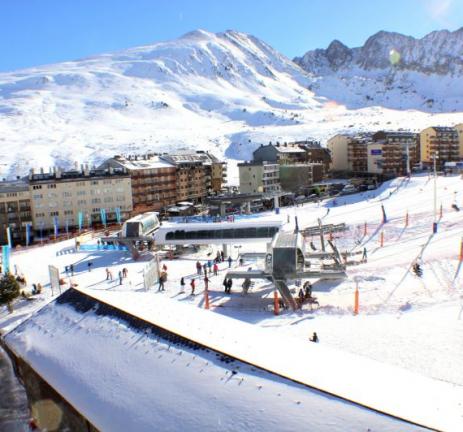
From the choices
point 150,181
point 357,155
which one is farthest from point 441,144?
point 150,181

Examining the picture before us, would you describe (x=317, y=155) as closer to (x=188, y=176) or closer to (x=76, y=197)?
(x=188, y=176)

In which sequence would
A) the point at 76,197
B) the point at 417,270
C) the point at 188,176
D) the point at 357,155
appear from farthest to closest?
the point at 357,155, the point at 188,176, the point at 76,197, the point at 417,270

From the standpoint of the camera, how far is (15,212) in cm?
7181

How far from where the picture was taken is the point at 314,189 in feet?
304

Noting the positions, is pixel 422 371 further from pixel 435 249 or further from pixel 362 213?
pixel 362 213

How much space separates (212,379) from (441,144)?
11844 cm

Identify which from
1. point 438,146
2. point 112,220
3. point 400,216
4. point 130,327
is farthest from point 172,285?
point 438,146

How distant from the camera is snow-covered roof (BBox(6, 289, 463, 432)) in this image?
8.79m

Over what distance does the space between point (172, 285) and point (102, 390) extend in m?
19.7

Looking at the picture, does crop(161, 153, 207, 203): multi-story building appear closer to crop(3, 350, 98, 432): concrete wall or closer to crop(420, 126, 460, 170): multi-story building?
crop(420, 126, 460, 170): multi-story building

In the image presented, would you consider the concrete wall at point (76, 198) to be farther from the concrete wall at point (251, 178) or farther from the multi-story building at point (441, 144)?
the multi-story building at point (441, 144)

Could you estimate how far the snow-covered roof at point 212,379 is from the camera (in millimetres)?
8789

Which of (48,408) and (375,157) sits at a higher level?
(375,157)

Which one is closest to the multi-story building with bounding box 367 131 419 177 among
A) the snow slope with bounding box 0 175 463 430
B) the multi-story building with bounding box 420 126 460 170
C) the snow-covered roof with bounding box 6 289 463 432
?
the multi-story building with bounding box 420 126 460 170
